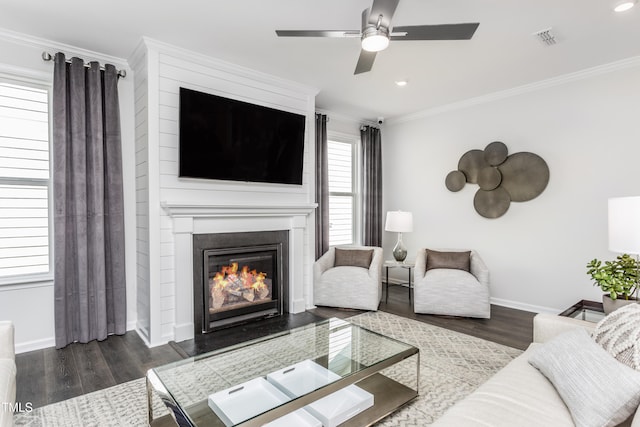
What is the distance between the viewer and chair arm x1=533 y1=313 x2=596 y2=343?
1978 millimetres

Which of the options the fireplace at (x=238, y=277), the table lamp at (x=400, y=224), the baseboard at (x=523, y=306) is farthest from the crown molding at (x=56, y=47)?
the baseboard at (x=523, y=306)

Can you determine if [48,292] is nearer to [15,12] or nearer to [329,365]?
[15,12]

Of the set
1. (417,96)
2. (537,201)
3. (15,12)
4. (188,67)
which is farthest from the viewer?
(417,96)

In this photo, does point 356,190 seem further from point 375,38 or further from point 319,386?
point 319,386

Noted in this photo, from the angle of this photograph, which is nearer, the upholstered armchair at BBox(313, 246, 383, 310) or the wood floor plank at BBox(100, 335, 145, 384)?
the wood floor plank at BBox(100, 335, 145, 384)

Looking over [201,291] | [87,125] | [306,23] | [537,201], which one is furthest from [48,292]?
[537,201]

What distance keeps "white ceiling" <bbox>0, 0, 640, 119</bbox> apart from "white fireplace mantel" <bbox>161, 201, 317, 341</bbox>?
4.79 ft

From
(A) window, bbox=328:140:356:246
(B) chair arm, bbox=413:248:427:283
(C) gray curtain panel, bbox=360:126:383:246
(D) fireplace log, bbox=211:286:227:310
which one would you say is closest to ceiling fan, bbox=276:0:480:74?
(D) fireplace log, bbox=211:286:227:310

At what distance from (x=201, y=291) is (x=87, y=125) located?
1.83 meters

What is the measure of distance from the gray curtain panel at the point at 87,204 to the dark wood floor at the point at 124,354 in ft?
0.77

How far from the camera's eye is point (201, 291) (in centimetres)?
337

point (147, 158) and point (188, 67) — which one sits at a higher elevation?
point (188, 67)

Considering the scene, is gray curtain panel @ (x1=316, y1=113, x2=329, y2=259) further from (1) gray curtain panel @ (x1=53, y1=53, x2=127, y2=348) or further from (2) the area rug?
(1) gray curtain panel @ (x1=53, y1=53, x2=127, y2=348)

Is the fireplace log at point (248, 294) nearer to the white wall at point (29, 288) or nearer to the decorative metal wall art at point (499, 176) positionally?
the white wall at point (29, 288)
